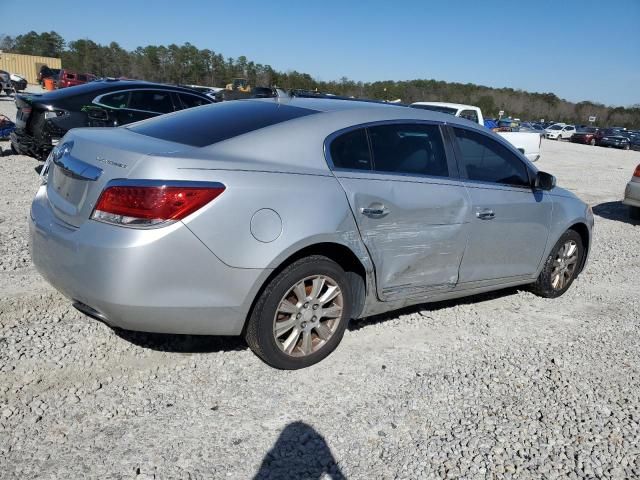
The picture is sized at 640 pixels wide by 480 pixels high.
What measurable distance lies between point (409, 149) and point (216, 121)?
1.34 meters

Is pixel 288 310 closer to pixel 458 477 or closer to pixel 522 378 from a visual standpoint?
pixel 458 477

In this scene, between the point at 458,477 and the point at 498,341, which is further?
the point at 498,341

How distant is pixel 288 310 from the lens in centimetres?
329

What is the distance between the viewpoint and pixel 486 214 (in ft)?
13.8

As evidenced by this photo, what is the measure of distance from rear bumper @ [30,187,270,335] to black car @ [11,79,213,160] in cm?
636

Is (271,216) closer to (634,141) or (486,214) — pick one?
(486,214)

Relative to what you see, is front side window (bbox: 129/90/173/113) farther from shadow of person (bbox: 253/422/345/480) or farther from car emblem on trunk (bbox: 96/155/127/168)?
shadow of person (bbox: 253/422/345/480)

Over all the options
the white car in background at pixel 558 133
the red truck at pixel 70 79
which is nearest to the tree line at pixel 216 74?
the white car in background at pixel 558 133

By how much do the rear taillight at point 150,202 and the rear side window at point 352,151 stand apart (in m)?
0.97

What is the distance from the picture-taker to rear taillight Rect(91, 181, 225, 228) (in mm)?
2787

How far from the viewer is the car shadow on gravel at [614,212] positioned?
1014 centimetres

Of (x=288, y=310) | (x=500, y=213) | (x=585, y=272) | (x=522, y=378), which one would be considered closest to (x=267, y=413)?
(x=288, y=310)

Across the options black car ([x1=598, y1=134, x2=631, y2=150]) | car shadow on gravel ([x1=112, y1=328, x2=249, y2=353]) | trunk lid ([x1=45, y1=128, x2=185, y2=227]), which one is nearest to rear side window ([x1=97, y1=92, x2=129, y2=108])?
trunk lid ([x1=45, y1=128, x2=185, y2=227])

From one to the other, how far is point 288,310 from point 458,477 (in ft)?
4.20
